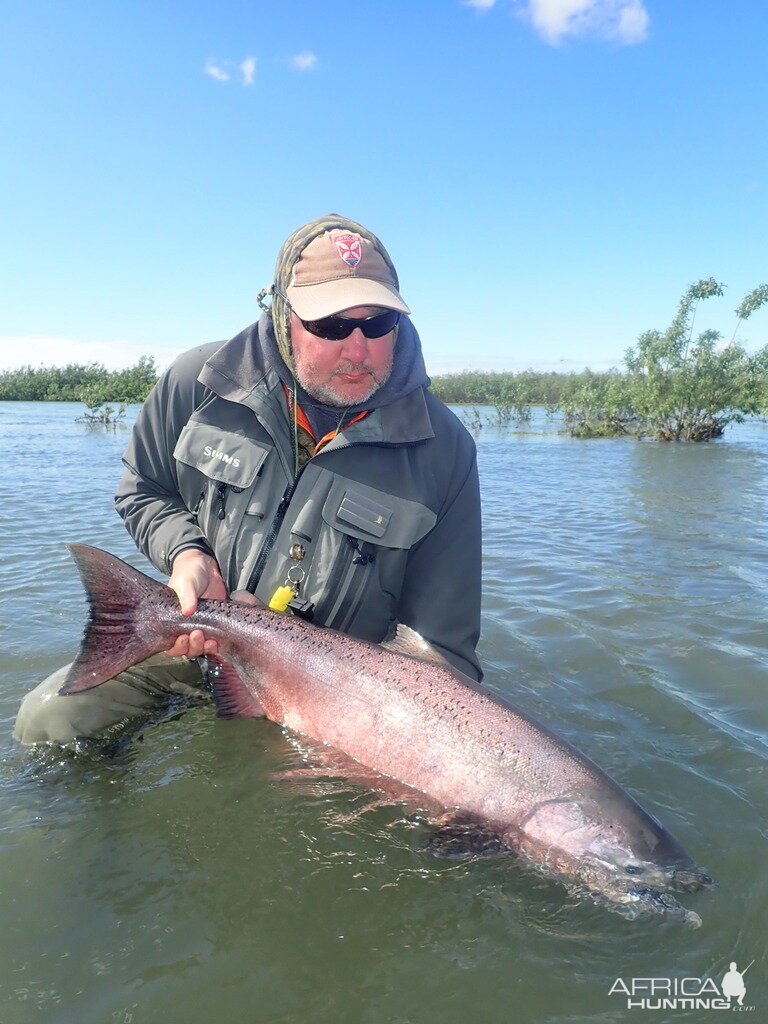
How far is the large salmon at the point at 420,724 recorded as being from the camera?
8.91 ft

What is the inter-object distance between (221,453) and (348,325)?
1.04m

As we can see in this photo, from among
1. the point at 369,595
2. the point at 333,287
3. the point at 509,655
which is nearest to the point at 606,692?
the point at 509,655

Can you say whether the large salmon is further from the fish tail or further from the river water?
the river water

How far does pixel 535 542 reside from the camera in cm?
997

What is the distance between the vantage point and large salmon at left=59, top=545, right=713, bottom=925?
2715 millimetres

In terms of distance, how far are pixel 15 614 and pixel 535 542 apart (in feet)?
22.6

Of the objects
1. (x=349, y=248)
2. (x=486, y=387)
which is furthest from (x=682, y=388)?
(x=486, y=387)

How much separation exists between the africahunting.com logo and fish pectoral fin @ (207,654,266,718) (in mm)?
2041

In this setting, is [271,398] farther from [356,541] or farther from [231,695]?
[231,695]

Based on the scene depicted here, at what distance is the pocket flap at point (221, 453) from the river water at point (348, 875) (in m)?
1.52

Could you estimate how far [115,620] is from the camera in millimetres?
3418

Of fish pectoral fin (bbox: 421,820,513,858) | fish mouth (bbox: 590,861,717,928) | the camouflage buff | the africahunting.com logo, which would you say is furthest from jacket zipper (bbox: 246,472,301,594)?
the africahunting.com logo

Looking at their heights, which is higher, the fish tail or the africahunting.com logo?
the fish tail

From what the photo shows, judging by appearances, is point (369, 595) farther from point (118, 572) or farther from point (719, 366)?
point (719, 366)
